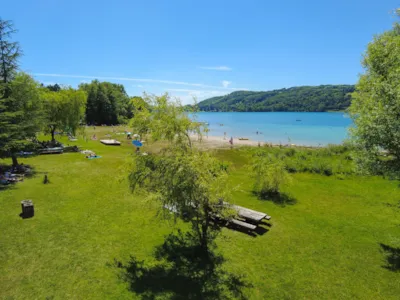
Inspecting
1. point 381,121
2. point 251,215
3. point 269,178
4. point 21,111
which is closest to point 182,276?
point 251,215

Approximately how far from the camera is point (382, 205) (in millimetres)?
16062

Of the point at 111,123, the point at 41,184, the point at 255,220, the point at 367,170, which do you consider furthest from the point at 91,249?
the point at 111,123

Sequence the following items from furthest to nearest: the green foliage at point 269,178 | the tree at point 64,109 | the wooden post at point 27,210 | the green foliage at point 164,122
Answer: the tree at point 64,109, the green foliage at point 269,178, the wooden post at point 27,210, the green foliage at point 164,122

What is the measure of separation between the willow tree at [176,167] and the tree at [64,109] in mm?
27943

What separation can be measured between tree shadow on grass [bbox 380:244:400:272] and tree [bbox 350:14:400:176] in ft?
11.8

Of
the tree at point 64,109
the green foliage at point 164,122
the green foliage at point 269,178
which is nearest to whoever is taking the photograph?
the green foliage at point 164,122

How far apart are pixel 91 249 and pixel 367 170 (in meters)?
12.6

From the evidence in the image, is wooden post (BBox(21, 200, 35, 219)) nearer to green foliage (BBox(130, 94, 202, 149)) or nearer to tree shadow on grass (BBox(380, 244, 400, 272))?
green foliage (BBox(130, 94, 202, 149))

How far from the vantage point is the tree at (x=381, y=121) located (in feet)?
30.4

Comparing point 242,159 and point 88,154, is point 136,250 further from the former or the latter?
point 242,159

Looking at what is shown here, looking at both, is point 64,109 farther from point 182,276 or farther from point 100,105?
point 100,105

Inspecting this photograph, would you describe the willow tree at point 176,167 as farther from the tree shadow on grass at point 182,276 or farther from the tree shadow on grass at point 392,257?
the tree shadow on grass at point 392,257

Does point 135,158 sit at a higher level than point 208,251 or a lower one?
higher

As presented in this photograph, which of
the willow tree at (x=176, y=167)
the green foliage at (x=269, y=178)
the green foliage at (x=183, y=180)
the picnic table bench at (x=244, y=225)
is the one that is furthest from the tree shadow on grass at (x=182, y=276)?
the green foliage at (x=269, y=178)
